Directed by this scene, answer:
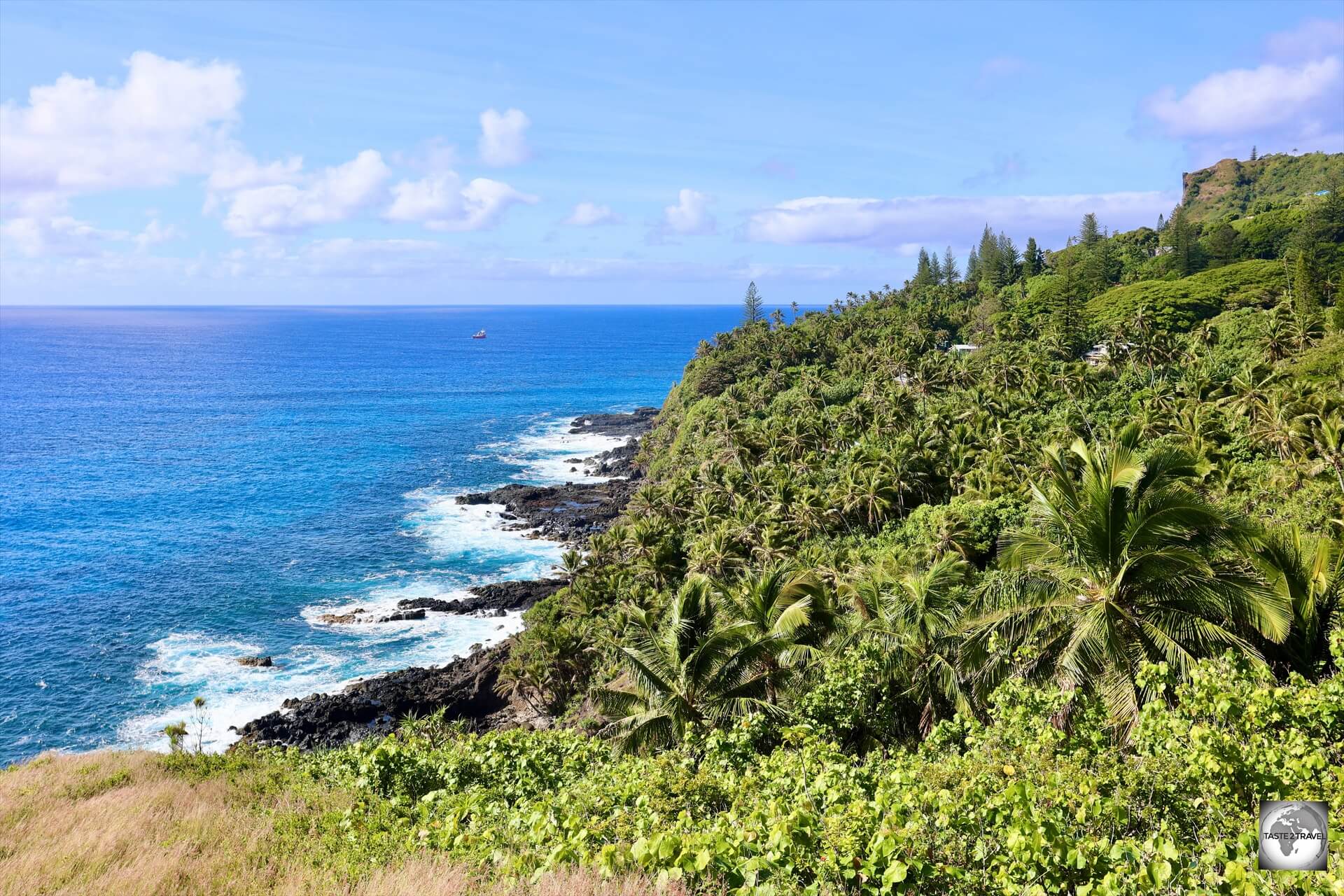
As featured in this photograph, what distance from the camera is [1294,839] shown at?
8547 mm

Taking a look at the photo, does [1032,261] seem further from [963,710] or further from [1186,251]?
[963,710]

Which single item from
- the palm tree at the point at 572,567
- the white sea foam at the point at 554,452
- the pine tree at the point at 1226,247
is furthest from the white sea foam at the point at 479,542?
the pine tree at the point at 1226,247

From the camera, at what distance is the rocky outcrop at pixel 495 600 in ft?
190

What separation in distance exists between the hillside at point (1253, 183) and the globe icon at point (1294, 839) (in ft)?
548

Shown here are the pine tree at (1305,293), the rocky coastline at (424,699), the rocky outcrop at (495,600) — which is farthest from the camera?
the pine tree at (1305,293)

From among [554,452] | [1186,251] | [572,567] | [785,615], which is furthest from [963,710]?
[1186,251]

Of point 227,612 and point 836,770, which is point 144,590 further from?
point 836,770

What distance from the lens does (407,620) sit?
55.9 meters

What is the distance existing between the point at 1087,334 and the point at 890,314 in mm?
37407

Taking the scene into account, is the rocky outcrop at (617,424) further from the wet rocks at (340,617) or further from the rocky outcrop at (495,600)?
the wet rocks at (340,617)

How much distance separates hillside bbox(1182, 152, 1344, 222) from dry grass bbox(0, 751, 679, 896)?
172 meters

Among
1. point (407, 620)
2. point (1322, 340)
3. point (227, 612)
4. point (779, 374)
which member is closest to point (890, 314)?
point (779, 374)

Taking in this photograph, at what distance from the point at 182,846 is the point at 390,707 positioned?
33034 millimetres

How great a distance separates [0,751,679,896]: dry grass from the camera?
34.9 feet
